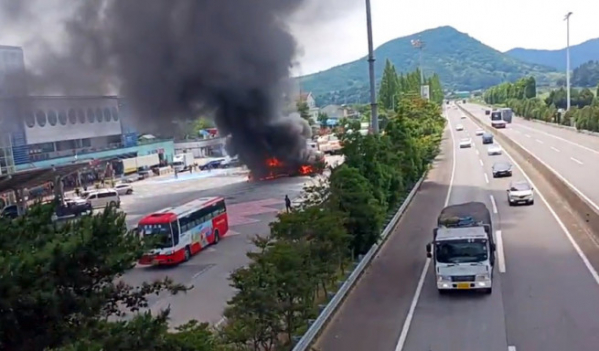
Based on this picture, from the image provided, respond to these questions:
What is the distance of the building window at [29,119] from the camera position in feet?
127

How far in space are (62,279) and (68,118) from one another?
41.4m

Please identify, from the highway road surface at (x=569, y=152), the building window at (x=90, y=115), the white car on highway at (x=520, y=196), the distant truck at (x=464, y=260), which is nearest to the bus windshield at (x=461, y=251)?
the distant truck at (x=464, y=260)

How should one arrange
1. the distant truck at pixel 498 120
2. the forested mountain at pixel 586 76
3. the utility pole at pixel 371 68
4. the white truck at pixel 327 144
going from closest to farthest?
the utility pole at pixel 371 68
the white truck at pixel 327 144
the distant truck at pixel 498 120
the forested mountain at pixel 586 76

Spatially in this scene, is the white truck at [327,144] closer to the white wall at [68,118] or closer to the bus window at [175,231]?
the white wall at [68,118]

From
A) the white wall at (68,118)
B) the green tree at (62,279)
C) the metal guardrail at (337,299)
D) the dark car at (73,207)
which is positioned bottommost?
the dark car at (73,207)

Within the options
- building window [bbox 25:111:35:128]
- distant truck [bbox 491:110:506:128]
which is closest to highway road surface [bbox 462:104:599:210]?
distant truck [bbox 491:110:506:128]

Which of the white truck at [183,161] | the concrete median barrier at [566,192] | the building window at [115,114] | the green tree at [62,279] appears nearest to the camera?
the green tree at [62,279]

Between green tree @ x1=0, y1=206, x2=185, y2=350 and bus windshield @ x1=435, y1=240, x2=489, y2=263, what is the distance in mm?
8652

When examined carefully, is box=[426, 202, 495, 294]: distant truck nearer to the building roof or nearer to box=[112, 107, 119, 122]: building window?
the building roof

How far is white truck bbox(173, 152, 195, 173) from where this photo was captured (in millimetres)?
59928

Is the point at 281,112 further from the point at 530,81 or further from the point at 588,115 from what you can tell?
the point at 530,81

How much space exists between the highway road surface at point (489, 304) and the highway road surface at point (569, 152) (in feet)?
12.8

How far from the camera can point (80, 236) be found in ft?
18.9

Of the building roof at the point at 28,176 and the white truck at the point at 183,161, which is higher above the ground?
the building roof at the point at 28,176
